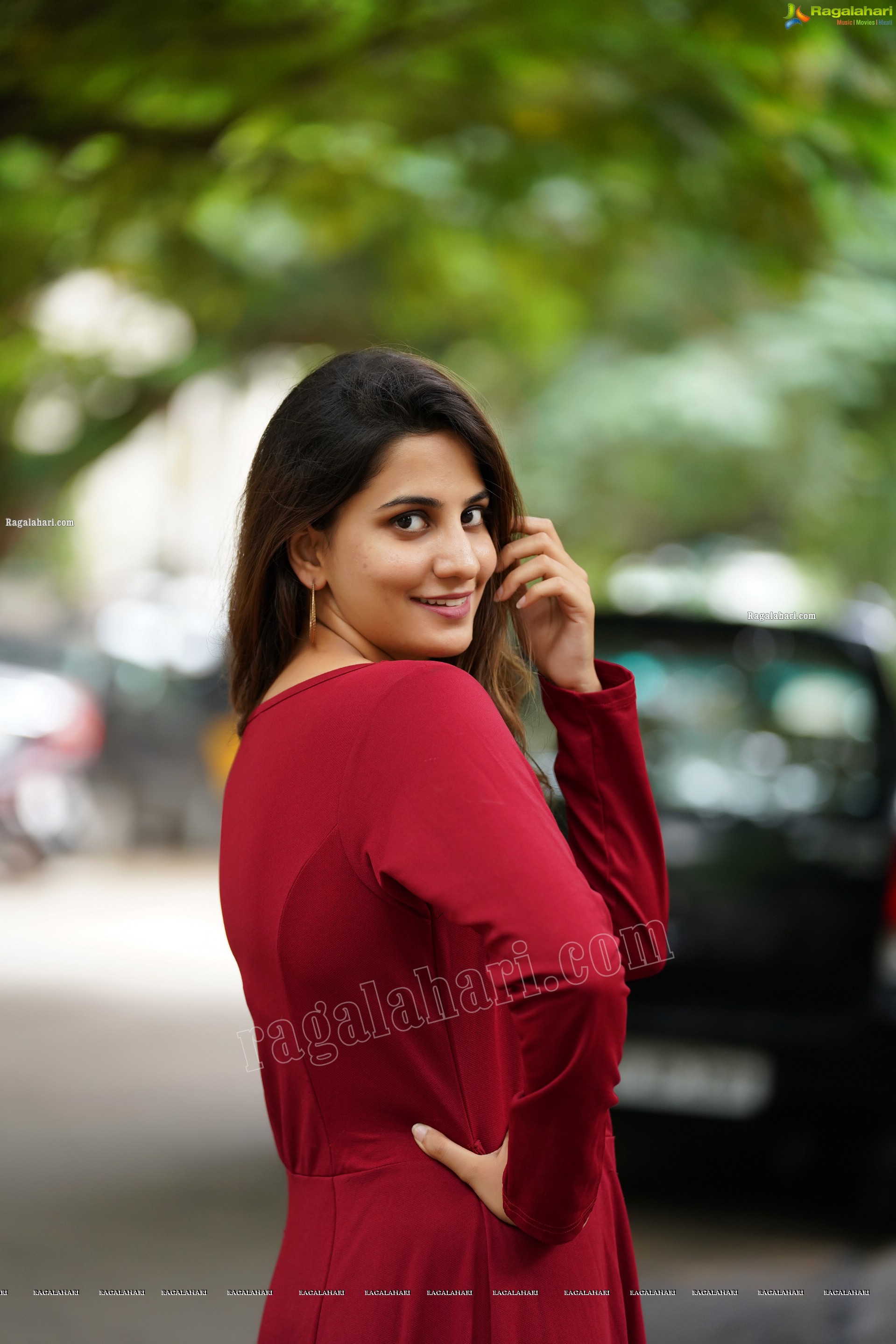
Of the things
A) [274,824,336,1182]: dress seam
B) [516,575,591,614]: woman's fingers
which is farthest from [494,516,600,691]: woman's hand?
[274,824,336,1182]: dress seam

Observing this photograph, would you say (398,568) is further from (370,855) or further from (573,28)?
(573,28)

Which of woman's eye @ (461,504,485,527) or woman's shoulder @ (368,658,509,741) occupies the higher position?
woman's eye @ (461,504,485,527)

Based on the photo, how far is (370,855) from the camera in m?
1.35

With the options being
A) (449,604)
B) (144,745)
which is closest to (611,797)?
(449,604)

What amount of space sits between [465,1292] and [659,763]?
3259 mm

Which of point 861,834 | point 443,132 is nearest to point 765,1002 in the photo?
point 861,834

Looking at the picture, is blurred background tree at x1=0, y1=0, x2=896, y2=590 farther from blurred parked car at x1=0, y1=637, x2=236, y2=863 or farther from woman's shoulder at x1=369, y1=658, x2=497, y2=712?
blurred parked car at x1=0, y1=637, x2=236, y2=863

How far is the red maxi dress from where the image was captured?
1313 mm

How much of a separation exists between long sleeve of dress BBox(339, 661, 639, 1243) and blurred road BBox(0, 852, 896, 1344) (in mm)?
2675

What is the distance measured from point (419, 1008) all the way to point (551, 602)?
2.05ft

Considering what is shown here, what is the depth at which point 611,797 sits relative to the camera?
5.98 ft

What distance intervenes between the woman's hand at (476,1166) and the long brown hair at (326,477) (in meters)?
0.54

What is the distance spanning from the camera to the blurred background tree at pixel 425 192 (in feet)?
16.8

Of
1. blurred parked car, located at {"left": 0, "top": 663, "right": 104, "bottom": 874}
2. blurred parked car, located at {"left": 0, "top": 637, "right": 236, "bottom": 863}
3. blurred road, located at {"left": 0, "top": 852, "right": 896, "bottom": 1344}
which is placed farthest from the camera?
blurred parked car, located at {"left": 0, "top": 637, "right": 236, "bottom": 863}
